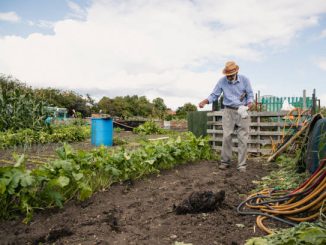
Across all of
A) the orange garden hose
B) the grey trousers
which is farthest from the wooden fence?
the orange garden hose

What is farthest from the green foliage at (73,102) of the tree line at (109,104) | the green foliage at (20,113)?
the green foliage at (20,113)

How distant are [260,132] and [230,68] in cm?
207

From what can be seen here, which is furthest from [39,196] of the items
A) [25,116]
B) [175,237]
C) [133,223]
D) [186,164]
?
[25,116]

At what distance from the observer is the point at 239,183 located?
13.9 ft

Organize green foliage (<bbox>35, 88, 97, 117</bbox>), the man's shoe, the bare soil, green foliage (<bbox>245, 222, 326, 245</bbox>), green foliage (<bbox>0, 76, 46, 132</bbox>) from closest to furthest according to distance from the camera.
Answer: green foliage (<bbox>245, 222, 326, 245</bbox>) < the bare soil < the man's shoe < green foliage (<bbox>0, 76, 46, 132</bbox>) < green foliage (<bbox>35, 88, 97, 117</bbox>)

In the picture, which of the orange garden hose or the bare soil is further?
the orange garden hose

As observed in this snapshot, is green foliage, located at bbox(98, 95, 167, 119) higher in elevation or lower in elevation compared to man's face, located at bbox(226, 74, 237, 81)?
higher

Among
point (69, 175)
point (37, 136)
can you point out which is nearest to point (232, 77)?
point (69, 175)

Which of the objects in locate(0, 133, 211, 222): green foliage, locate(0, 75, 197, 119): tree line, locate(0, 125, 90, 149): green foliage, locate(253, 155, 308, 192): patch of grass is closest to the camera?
locate(0, 133, 211, 222): green foliage

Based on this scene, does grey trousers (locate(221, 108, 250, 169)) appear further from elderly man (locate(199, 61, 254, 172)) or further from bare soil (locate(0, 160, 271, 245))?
bare soil (locate(0, 160, 271, 245))

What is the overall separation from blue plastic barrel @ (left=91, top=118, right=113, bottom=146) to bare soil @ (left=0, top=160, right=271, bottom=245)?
495 centimetres

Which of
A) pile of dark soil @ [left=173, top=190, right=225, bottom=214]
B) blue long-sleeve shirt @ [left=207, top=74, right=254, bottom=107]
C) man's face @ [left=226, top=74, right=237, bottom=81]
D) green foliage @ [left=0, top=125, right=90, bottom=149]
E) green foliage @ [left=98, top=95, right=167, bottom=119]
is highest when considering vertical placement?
green foliage @ [left=98, top=95, right=167, bottom=119]

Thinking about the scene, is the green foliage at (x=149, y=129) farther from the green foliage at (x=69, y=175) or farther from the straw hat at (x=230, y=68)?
the green foliage at (x=69, y=175)

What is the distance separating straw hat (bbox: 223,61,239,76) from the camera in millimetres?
5426
